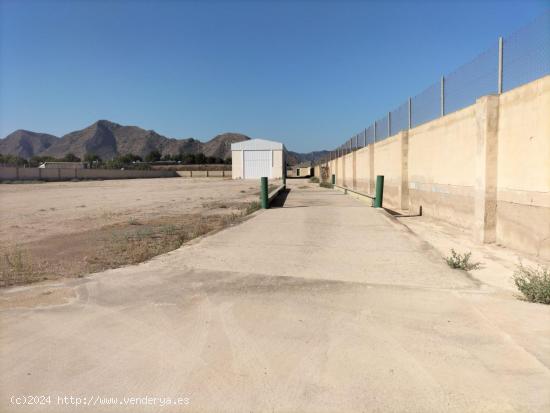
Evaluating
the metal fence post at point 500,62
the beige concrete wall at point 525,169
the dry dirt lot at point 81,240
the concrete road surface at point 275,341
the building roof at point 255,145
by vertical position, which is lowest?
the concrete road surface at point 275,341

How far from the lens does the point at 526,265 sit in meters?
7.18

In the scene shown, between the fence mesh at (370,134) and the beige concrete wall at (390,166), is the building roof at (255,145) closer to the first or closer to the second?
the fence mesh at (370,134)

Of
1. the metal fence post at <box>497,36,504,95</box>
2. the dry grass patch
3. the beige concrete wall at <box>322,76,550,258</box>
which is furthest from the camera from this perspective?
the metal fence post at <box>497,36,504,95</box>

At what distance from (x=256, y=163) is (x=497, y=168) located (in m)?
62.4

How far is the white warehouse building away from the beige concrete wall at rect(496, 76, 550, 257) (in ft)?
200

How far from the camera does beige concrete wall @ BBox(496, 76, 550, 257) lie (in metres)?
7.44

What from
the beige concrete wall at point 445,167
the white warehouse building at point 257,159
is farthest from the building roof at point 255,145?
the beige concrete wall at point 445,167

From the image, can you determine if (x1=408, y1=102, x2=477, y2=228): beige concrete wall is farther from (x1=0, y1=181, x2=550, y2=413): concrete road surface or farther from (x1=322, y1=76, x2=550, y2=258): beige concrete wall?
(x1=0, y1=181, x2=550, y2=413): concrete road surface

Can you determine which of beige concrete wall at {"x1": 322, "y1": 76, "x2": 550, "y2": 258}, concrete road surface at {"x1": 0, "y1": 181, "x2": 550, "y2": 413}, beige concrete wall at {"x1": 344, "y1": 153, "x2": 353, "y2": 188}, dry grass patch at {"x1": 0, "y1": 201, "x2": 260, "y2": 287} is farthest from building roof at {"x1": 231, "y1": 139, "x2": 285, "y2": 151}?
concrete road surface at {"x1": 0, "y1": 181, "x2": 550, "y2": 413}

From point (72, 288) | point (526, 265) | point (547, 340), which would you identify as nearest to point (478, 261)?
point (526, 265)

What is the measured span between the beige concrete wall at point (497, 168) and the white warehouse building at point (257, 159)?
55.7m

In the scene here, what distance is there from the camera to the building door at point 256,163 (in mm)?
70250

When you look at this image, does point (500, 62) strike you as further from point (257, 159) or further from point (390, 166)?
point (257, 159)

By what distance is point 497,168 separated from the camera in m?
9.16
